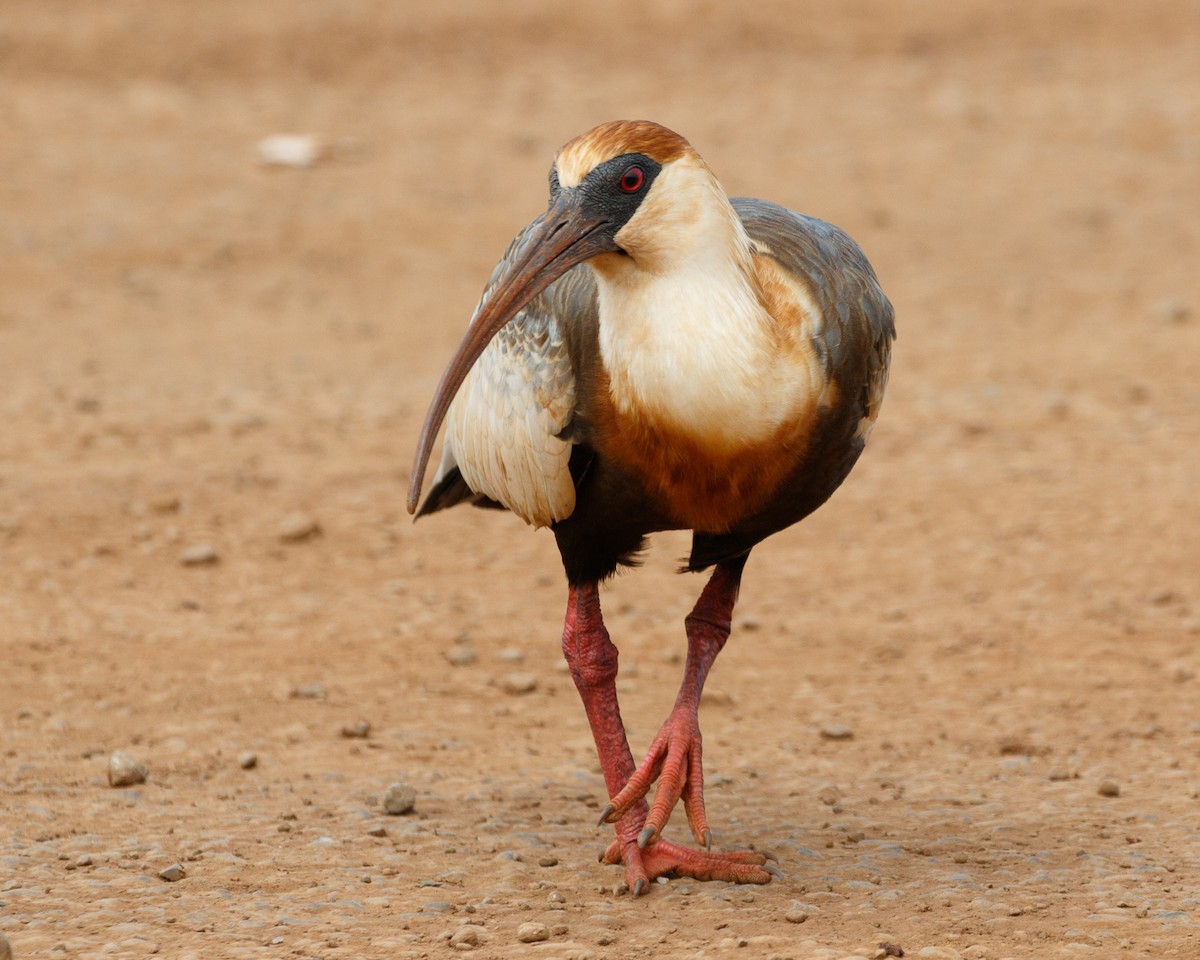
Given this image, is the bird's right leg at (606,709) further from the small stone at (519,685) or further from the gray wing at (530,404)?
the small stone at (519,685)

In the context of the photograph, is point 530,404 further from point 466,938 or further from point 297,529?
point 297,529

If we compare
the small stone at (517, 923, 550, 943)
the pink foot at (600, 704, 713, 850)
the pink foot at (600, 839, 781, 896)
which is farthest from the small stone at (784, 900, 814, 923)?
the small stone at (517, 923, 550, 943)

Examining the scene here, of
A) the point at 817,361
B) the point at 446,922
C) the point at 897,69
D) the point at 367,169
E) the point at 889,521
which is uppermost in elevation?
the point at 897,69

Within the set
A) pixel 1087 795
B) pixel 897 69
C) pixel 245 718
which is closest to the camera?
pixel 1087 795

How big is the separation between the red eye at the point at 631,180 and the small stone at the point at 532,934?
1.93 meters

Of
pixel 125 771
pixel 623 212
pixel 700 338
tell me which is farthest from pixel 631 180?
pixel 125 771

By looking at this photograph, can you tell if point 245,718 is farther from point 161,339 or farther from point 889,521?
point 161,339

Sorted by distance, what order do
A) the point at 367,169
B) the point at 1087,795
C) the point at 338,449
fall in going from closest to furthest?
1. the point at 1087,795
2. the point at 338,449
3. the point at 367,169

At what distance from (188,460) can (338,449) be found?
0.80m

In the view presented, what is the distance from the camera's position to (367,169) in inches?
574

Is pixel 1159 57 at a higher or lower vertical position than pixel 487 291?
higher

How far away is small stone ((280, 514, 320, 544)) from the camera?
813cm

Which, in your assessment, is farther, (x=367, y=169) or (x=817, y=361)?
(x=367, y=169)

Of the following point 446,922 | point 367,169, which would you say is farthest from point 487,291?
point 367,169
